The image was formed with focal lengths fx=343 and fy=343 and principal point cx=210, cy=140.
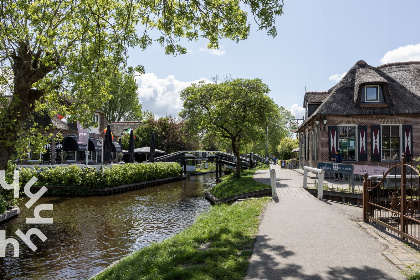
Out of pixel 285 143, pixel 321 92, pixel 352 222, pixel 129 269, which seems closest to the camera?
pixel 129 269

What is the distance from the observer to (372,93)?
21641 millimetres

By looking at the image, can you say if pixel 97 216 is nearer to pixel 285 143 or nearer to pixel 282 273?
pixel 282 273

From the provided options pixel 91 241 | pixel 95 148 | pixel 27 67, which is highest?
pixel 27 67

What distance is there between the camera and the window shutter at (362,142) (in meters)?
20.9

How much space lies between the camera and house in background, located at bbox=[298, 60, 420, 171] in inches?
816

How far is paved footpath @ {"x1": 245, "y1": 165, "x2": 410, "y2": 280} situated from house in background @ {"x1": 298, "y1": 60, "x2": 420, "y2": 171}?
38.2 ft

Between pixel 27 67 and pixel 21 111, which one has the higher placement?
pixel 27 67

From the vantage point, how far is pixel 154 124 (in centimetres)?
4806

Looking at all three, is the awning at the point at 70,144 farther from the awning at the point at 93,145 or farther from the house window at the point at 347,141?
the house window at the point at 347,141

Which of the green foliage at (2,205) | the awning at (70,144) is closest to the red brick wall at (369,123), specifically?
the green foliage at (2,205)

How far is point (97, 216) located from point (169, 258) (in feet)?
31.0

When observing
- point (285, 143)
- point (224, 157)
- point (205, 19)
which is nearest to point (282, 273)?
point (205, 19)

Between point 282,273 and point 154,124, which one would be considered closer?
point 282,273

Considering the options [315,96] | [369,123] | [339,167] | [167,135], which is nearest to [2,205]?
[339,167]
